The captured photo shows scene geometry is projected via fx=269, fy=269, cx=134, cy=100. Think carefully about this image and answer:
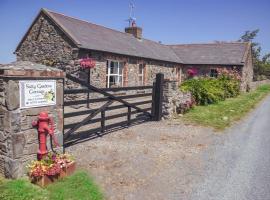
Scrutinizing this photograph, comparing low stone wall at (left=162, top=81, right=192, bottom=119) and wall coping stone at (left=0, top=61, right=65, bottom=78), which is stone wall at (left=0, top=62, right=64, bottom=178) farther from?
low stone wall at (left=162, top=81, right=192, bottom=119)

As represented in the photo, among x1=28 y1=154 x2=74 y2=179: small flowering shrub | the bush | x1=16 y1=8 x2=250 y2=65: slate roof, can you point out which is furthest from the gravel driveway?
x1=16 y1=8 x2=250 y2=65: slate roof

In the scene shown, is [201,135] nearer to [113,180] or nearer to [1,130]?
[113,180]

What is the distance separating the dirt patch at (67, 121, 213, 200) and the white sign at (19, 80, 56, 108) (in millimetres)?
1623

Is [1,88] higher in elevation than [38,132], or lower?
higher

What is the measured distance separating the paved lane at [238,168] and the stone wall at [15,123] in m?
3.18

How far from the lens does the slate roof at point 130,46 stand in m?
16.1

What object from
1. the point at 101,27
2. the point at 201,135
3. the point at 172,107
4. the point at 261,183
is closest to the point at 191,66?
the point at 101,27

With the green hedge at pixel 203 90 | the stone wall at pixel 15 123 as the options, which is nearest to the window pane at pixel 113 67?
the green hedge at pixel 203 90

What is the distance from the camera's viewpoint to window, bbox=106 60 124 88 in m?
17.0

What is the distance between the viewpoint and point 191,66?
2838cm

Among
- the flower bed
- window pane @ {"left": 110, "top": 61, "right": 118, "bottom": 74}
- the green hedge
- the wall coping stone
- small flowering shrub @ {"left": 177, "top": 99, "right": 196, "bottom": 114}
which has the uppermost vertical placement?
window pane @ {"left": 110, "top": 61, "right": 118, "bottom": 74}

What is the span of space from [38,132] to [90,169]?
133cm

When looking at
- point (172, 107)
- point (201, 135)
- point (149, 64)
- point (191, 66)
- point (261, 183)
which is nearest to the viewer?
point (261, 183)

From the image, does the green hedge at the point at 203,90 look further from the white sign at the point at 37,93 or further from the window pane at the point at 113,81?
the white sign at the point at 37,93
